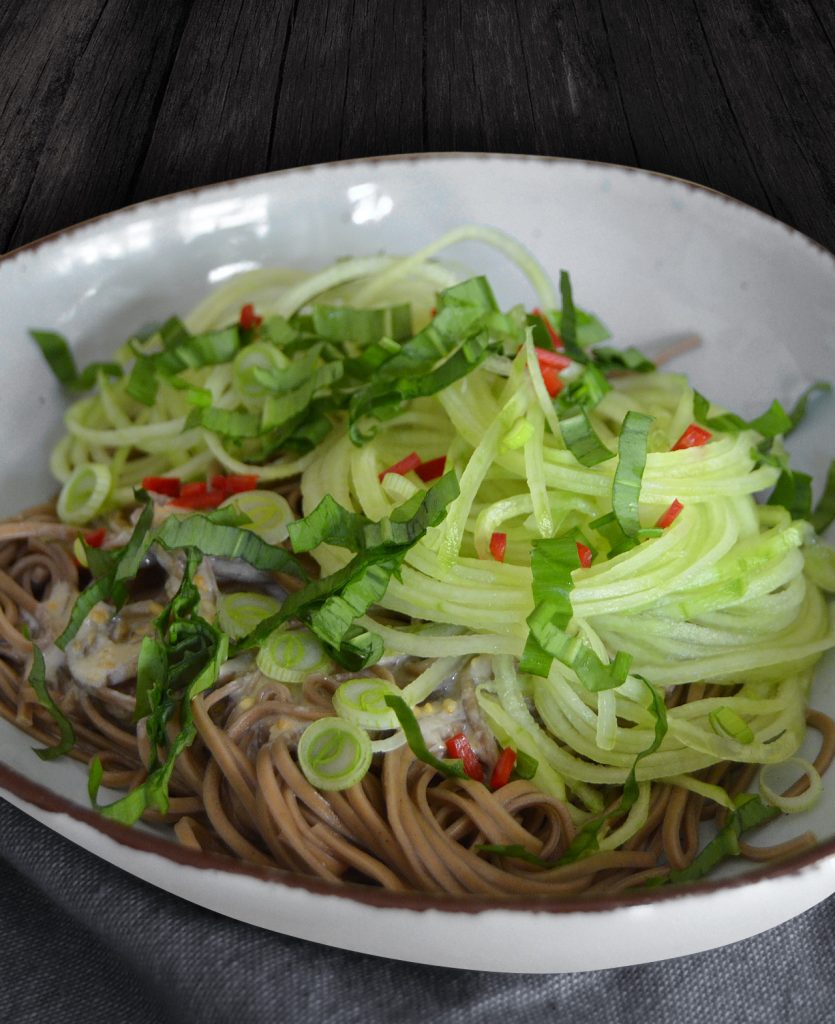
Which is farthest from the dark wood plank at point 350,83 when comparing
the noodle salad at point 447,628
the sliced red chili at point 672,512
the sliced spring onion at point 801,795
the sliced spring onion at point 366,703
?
the sliced spring onion at point 801,795

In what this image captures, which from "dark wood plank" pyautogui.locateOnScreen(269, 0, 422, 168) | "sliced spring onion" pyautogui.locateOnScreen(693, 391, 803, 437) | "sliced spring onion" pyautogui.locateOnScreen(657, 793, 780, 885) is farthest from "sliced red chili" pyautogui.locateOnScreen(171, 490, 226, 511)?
"dark wood plank" pyautogui.locateOnScreen(269, 0, 422, 168)

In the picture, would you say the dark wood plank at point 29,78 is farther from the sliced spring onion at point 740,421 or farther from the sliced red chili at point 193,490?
the sliced spring onion at point 740,421

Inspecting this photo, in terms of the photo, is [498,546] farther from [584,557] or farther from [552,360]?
[552,360]

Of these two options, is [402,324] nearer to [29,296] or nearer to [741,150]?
[29,296]

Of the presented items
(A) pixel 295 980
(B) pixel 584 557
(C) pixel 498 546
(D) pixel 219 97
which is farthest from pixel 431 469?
(D) pixel 219 97

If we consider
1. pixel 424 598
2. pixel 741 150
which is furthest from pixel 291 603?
pixel 741 150
